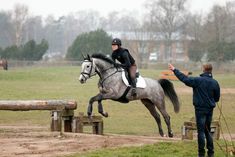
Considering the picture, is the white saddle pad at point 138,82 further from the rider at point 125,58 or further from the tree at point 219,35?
the tree at point 219,35

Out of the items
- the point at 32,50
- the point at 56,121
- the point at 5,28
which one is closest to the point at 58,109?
the point at 56,121

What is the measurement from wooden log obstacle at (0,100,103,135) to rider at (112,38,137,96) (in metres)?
1.56

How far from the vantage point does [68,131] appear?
50.4 ft

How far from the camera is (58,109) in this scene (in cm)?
1476

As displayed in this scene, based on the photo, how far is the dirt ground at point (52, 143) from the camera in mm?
10945

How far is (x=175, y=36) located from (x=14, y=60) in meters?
41.8

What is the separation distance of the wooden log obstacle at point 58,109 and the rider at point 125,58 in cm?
156

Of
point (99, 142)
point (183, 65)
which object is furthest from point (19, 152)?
point (183, 65)

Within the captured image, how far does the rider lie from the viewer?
51.5ft

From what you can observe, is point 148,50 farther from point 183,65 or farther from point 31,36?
point 31,36

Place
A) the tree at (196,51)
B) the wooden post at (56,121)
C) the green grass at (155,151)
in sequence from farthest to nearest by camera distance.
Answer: the tree at (196,51) < the wooden post at (56,121) < the green grass at (155,151)

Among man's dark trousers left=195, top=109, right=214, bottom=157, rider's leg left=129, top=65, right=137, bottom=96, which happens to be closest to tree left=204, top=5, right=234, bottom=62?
rider's leg left=129, top=65, right=137, bottom=96

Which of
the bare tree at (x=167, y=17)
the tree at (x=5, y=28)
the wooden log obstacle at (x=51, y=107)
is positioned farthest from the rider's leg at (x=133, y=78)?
the tree at (x=5, y=28)

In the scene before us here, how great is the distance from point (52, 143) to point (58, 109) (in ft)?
8.38
